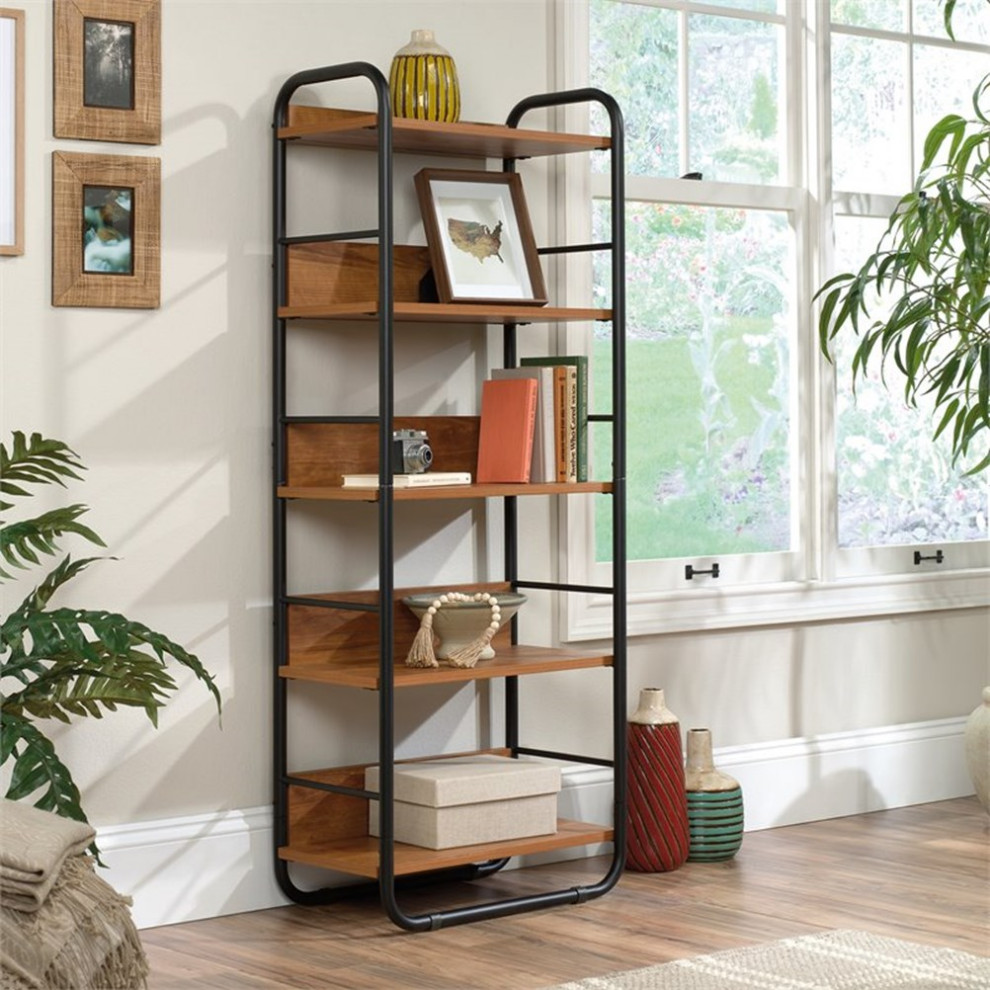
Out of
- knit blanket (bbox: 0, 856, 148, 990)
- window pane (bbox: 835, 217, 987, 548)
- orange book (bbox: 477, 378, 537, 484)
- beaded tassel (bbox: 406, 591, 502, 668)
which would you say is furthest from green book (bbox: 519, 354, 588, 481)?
knit blanket (bbox: 0, 856, 148, 990)

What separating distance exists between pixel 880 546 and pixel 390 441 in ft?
6.15

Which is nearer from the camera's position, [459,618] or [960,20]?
[459,618]

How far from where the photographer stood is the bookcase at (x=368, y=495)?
3596 mm

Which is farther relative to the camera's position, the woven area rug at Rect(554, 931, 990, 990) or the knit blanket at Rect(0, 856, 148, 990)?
the woven area rug at Rect(554, 931, 990, 990)

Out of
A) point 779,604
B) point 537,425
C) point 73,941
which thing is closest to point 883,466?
point 779,604

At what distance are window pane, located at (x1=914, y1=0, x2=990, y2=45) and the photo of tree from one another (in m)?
2.36

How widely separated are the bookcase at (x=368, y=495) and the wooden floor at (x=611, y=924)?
0.28ft

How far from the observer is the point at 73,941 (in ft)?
7.63

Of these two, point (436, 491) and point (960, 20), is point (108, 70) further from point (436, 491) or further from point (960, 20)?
point (960, 20)

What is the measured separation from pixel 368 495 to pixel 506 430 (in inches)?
18.7

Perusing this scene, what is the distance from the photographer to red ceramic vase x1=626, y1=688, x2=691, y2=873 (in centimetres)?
406

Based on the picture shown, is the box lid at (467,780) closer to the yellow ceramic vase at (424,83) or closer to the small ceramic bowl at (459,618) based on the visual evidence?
the small ceramic bowl at (459,618)

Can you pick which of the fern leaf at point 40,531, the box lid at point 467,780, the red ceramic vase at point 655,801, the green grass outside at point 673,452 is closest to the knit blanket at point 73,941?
the fern leaf at point 40,531

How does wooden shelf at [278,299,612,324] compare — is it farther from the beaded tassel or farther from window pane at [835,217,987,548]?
window pane at [835,217,987,548]
